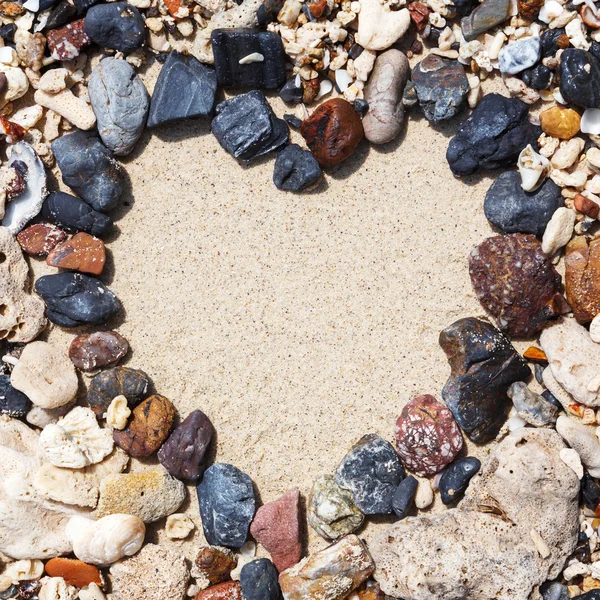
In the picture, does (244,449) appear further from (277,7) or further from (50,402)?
(277,7)

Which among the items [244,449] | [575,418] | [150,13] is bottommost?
[244,449]

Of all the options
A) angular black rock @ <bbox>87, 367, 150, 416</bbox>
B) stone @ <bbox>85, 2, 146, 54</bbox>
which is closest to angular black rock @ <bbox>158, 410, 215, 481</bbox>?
angular black rock @ <bbox>87, 367, 150, 416</bbox>

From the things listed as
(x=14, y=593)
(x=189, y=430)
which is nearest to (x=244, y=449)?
(x=189, y=430)

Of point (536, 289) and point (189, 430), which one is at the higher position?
point (536, 289)

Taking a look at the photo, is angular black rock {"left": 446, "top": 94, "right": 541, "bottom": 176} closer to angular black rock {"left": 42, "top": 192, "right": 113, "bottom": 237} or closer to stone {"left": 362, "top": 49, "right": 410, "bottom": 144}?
stone {"left": 362, "top": 49, "right": 410, "bottom": 144}

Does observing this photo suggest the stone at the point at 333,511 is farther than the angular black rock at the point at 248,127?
No

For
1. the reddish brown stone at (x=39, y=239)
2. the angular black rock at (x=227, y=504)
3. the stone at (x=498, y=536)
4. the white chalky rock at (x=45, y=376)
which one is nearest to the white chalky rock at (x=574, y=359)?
the stone at (x=498, y=536)

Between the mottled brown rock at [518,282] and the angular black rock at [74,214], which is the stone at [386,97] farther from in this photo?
the angular black rock at [74,214]
